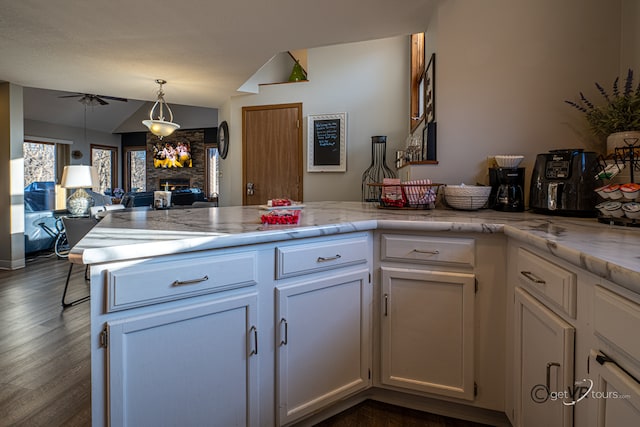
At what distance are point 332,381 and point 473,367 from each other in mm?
583

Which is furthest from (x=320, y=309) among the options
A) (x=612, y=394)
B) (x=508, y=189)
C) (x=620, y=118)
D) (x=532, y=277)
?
(x=620, y=118)

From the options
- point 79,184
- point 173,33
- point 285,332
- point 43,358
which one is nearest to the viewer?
point 285,332

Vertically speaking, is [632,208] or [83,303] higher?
[632,208]

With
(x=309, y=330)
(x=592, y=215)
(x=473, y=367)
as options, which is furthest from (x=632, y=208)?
(x=309, y=330)

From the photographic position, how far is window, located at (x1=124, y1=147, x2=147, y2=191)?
10619 millimetres

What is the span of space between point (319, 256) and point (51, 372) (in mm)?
1705

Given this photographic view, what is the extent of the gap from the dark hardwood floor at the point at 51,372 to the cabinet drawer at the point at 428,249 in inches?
28.5

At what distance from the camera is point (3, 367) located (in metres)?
1.91

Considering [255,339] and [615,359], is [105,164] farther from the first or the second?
[615,359]

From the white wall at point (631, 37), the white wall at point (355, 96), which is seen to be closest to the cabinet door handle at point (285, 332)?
the white wall at point (631, 37)

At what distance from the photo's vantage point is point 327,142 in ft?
13.9

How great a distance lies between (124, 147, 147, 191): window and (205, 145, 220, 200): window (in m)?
2.19

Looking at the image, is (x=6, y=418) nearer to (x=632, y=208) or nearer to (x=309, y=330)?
(x=309, y=330)

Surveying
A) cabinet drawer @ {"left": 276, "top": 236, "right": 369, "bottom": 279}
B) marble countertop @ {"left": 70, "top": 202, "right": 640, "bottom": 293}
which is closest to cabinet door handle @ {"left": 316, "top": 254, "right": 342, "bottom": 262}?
cabinet drawer @ {"left": 276, "top": 236, "right": 369, "bottom": 279}
